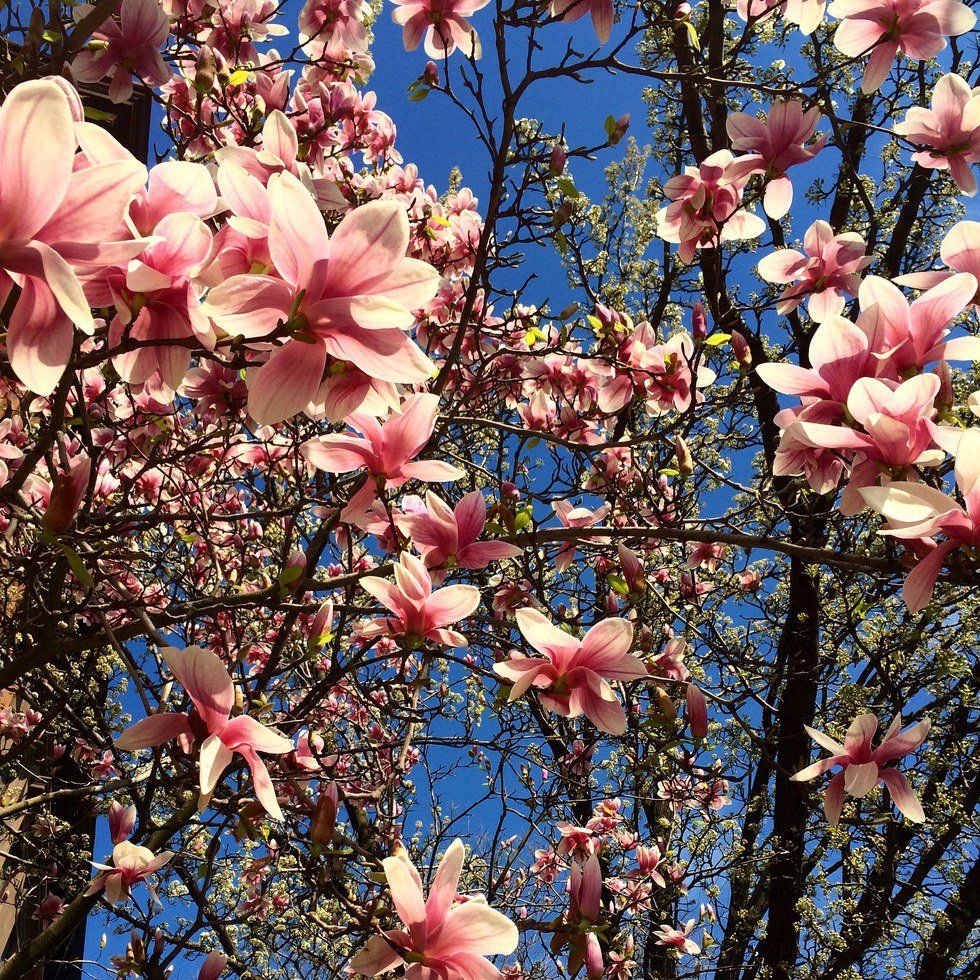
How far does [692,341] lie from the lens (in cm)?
260

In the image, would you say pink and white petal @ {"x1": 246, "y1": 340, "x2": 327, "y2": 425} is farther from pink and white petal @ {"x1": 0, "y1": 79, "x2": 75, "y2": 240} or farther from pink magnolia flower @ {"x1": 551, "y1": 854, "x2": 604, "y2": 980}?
pink magnolia flower @ {"x1": 551, "y1": 854, "x2": 604, "y2": 980}

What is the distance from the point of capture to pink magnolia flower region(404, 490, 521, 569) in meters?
1.65

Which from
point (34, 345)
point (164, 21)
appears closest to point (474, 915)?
point (34, 345)

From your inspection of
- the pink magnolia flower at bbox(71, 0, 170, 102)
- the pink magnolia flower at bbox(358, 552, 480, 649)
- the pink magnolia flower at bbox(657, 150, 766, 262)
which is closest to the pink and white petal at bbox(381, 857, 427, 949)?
the pink magnolia flower at bbox(358, 552, 480, 649)

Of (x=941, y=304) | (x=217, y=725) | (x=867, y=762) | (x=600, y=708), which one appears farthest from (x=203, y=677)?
(x=867, y=762)

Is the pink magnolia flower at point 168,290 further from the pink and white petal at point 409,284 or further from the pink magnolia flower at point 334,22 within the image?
the pink magnolia flower at point 334,22

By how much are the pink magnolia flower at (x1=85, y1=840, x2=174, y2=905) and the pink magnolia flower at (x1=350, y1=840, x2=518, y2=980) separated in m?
0.80

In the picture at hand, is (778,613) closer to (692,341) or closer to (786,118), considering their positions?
(692,341)

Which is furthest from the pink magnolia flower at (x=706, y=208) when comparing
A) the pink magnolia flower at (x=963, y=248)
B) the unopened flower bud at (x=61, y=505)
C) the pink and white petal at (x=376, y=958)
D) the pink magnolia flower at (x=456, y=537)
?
the pink and white petal at (x=376, y=958)

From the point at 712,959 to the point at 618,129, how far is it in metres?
5.17

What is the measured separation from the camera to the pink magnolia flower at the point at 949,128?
188cm

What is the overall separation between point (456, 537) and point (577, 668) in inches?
15.0

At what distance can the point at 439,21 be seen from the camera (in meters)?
2.12

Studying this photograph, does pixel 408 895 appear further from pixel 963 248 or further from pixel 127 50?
pixel 127 50
